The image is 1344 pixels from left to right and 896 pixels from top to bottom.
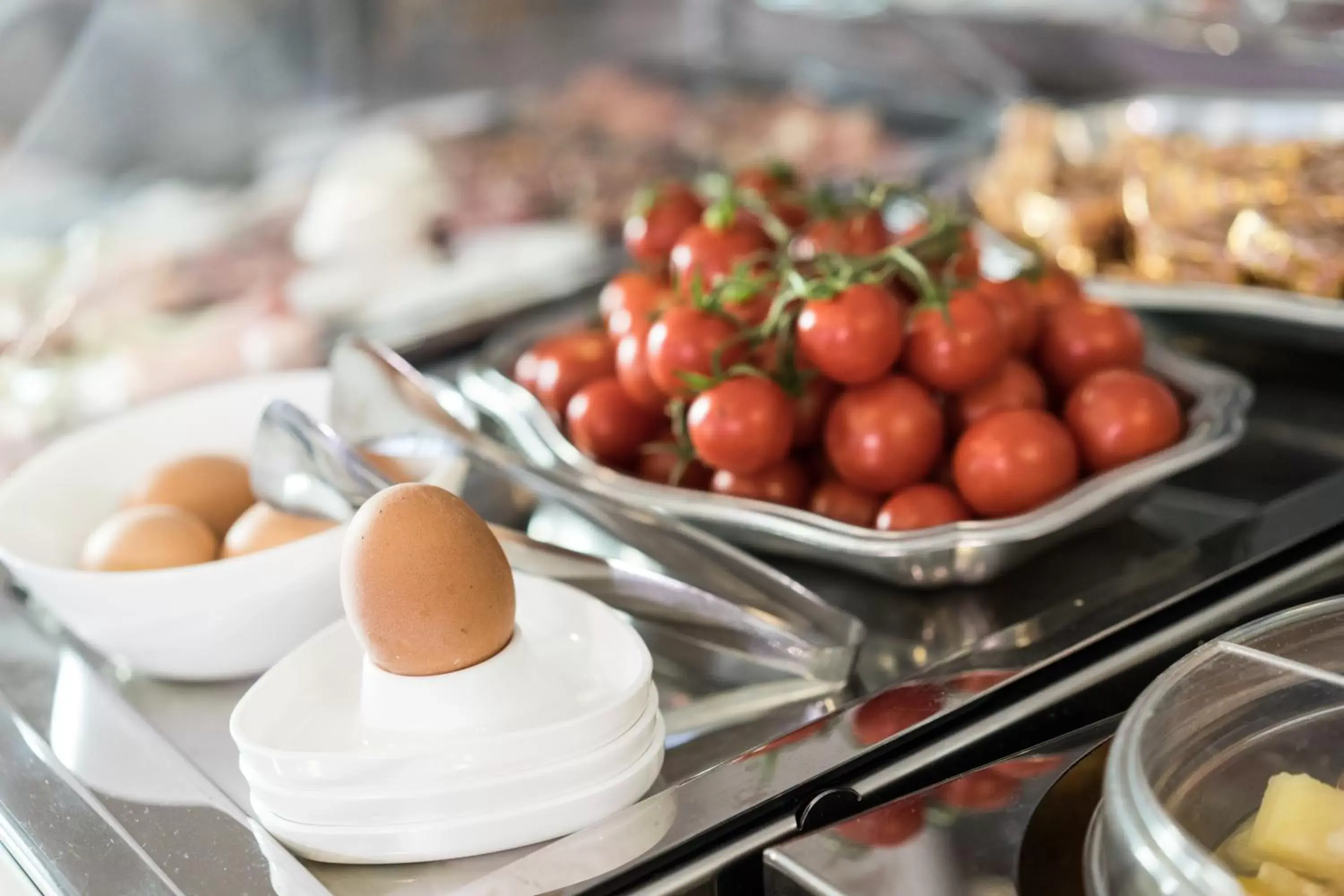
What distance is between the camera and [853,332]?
96cm

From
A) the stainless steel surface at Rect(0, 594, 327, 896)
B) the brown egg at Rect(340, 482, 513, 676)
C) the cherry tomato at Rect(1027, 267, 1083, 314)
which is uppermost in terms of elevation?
the brown egg at Rect(340, 482, 513, 676)

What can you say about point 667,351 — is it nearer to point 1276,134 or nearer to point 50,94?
point 1276,134

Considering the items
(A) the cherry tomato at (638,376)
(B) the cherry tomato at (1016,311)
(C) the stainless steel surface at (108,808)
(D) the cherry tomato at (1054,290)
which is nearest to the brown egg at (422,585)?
(C) the stainless steel surface at (108,808)

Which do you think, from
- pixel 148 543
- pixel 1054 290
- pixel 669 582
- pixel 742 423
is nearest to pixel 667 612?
pixel 669 582

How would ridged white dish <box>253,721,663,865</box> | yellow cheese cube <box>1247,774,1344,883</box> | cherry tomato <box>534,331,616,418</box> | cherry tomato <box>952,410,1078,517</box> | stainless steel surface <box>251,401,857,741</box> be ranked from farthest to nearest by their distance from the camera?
1. cherry tomato <box>534,331,616,418</box>
2. cherry tomato <box>952,410,1078,517</box>
3. stainless steel surface <box>251,401,857,741</box>
4. ridged white dish <box>253,721,663,865</box>
5. yellow cheese cube <box>1247,774,1344,883</box>

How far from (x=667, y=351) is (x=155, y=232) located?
1.22 m

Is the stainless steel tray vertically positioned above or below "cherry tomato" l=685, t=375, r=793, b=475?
below

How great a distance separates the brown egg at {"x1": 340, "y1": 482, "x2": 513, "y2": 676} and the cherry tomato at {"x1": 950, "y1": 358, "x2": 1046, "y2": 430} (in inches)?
16.9

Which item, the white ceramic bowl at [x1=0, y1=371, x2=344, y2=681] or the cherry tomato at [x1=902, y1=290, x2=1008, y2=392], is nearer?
the white ceramic bowl at [x1=0, y1=371, x2=344, y2=681]

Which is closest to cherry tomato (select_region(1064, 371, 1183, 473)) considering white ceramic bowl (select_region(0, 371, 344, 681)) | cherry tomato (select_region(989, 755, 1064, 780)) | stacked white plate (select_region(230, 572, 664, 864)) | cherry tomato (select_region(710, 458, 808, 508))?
cherry tomato (select_region(710, 458, 808, 508))

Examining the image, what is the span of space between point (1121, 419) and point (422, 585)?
1.78 feet

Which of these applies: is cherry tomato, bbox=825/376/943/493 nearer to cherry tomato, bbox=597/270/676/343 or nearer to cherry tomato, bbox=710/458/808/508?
cherry tomato, bbox=710/458/808/508

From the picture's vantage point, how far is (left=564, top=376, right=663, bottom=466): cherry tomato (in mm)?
1108

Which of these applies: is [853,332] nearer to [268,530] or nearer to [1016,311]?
[1016,311]
